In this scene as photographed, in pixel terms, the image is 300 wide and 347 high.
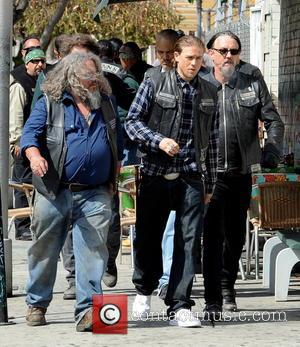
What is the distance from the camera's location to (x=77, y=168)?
7.99 meters

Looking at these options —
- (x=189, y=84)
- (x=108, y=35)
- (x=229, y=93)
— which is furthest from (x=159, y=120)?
(x=108, y=35)

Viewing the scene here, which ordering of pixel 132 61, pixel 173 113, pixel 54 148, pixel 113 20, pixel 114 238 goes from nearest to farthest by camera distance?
1. pixel 54 148
2. pixel 173 113
3. pixel 114 238
4. pixel 132 61
5. pixel 113 20

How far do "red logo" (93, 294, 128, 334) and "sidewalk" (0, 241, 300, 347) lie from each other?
0.25ft

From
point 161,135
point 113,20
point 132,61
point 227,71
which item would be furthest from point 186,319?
point 113,20

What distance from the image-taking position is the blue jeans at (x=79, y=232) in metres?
8.07

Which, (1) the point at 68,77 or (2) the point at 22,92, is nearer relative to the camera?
(1) the point at 68,77

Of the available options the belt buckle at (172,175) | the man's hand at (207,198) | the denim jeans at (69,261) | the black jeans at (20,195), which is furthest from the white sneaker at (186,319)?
the black jeans at (20,195)

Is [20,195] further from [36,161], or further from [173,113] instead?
[36,161]

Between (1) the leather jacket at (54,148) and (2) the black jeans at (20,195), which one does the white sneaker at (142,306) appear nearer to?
(1) the leather jacket at (54,148)

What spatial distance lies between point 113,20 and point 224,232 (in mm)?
24070

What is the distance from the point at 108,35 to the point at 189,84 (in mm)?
25610

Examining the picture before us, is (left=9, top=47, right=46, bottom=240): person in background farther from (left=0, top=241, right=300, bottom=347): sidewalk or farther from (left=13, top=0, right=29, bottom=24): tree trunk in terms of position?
(left=13, top=0, right=29, bottom=24): tree trunk

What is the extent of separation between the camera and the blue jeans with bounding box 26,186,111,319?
318 inches

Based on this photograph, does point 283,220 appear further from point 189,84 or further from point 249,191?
point 189,84
